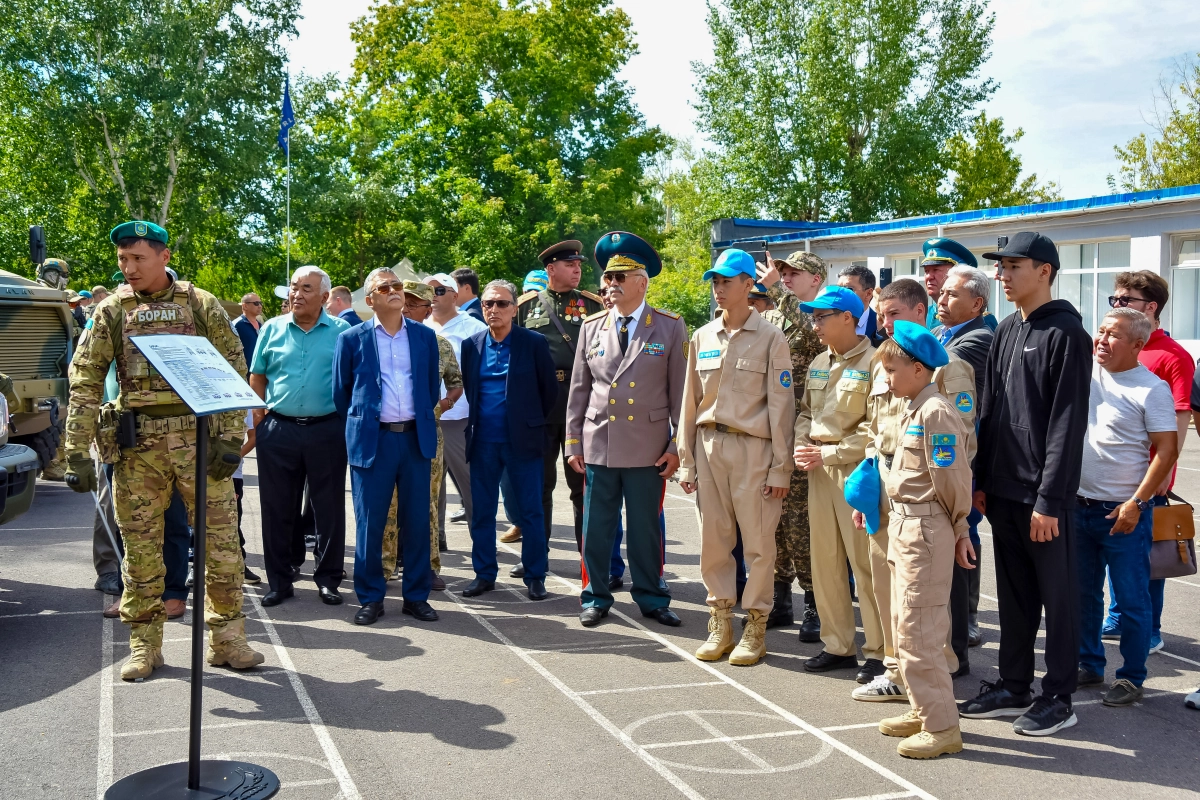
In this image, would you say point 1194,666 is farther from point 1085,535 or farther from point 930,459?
point 930,459

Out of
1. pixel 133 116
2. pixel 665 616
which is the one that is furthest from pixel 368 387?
pixel 133 116

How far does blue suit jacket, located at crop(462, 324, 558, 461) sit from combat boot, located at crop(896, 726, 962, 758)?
369cm

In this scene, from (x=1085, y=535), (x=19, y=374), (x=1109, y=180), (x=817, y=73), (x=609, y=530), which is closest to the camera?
(x=1085, y=535)

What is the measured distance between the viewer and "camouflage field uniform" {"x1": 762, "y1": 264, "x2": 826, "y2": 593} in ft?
21.2

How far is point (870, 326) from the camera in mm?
6340

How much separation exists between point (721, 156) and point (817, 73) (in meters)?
5.22

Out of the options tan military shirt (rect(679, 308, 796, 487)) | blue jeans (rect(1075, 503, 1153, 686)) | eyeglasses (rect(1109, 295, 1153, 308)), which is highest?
eyeglasses (rect(1109, 295, 1153, 308))

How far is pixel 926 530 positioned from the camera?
470cm

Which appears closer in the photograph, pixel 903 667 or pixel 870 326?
pixel 903 667

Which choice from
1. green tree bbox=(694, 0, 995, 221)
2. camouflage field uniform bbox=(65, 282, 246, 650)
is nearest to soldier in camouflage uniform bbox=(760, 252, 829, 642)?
camouflage field uniform bbox=(65, 282, 246, 650)

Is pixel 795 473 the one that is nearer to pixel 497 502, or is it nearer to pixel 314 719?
pixel 497 502

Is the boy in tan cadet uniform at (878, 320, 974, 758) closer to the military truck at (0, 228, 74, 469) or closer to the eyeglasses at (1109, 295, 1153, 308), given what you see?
the eyeglasses at (1109, 295, 1153, 308)

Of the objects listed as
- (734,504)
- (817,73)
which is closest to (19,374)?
(734,504)

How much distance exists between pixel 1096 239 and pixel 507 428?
62.5 ft
